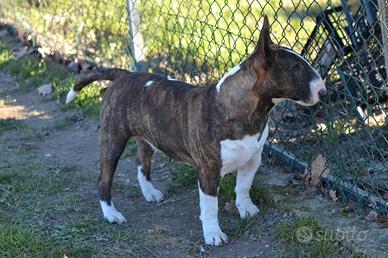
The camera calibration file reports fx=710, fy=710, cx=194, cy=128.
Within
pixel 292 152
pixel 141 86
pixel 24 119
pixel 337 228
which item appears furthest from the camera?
pixel 24 119

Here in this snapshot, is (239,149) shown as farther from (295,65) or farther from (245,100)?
(295,65)

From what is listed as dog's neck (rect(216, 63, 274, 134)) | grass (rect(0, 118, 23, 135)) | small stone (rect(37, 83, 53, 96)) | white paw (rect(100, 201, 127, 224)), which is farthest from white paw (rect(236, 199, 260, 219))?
small stone (rect(37, 83, 53, 96))

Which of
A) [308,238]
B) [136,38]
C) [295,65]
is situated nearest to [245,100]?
[295,65]

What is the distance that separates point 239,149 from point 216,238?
1.90ft

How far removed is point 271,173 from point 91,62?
140 inches

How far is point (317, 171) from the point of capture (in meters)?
4.59

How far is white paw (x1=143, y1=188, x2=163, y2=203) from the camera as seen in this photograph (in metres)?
5.07

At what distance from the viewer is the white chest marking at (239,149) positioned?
4082 mm

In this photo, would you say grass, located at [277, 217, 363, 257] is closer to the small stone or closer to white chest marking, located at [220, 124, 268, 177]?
white chest marking, located at [220, 124, 268, 177]

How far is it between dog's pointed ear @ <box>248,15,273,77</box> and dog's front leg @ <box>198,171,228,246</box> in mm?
739

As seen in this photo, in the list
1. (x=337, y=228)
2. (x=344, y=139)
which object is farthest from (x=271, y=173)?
(x=337, y=228)

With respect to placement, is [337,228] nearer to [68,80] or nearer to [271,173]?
[271,173]

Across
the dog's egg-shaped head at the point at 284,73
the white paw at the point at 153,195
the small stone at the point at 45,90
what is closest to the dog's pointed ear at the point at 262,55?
the dog's egg-shaped head at the point at 284,73

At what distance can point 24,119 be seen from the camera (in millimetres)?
7090
